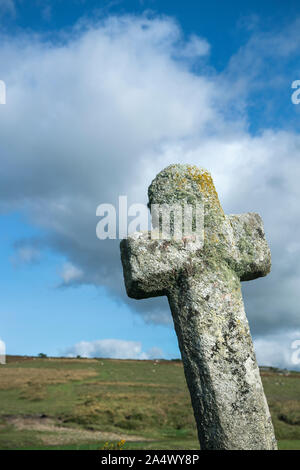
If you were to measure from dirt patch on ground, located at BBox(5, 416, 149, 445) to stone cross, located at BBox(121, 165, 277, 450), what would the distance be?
16.2 meters

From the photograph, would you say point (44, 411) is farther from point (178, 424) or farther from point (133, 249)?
point (133, 249)

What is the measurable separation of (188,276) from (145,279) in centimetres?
55

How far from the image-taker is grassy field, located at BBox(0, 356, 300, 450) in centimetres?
2111

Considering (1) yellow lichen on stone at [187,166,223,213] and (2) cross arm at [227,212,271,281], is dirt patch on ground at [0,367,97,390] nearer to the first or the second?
(2) cross arm at [227,212,271,281]

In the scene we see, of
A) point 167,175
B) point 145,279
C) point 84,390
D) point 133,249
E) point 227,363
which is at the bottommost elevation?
point 227,363

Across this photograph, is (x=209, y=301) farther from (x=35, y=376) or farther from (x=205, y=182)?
(x=35, y=376)

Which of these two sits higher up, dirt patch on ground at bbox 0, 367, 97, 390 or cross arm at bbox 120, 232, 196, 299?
dirt patch on ground at bbox 0, 367, 97, 390

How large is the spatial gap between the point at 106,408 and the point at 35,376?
14.5 metres

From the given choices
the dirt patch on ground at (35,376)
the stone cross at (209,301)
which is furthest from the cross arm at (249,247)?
the dirt patch on ground at (35,376)

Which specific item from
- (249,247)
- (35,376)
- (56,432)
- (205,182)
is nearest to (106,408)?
(56,432)

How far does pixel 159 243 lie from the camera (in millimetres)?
5965

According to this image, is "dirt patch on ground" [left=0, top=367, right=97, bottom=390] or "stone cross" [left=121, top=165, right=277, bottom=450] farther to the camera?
"dirt patch on ground" [left=0, top=367, right=97, bottom=390]

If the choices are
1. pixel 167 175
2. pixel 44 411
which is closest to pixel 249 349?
pixel 167 175

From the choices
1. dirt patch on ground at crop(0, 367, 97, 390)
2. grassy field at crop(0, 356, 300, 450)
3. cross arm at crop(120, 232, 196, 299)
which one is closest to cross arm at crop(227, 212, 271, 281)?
cross arm at crop(120, 232, 196, 299)
